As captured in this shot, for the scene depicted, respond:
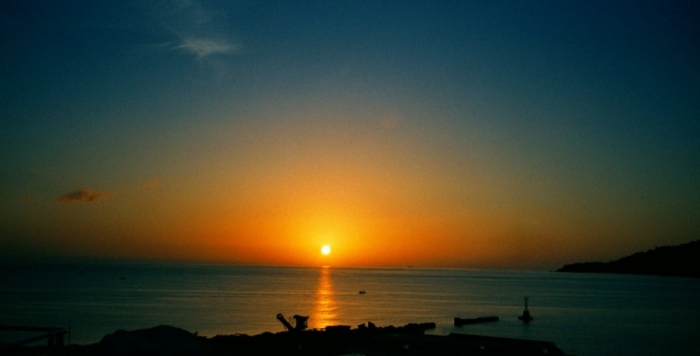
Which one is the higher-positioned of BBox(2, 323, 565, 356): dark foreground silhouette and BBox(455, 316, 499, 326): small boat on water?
BBox(2, 323, 565, 356): dark foreground silhouette

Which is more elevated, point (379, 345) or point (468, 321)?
point (379, 345)

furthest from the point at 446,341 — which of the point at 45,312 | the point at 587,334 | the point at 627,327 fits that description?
the point at 45,312

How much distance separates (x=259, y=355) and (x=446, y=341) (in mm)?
17731

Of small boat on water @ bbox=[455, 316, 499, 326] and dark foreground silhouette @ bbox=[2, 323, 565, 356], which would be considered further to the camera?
small boat on water @ bbox=[455, 316, 499, 326]

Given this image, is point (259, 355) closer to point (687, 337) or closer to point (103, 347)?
point (103, 347)

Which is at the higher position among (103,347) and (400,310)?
(103,347)

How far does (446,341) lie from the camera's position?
11.7 m

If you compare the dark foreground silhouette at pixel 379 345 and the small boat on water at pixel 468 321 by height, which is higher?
the dark foreground silhouette at pixel 379 345

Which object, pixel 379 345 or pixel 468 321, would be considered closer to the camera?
pixel 379 345

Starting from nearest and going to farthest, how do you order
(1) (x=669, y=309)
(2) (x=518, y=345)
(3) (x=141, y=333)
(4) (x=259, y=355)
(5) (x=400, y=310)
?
(2) (x=518, y=345)
(3) (x=141, y=333)
(4) (x=259, y=355)
(5) (x=400, y=310)
(1) (x=669, y=309)

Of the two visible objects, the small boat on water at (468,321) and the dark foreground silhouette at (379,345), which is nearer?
the dark foreground silhouette at (379,345)

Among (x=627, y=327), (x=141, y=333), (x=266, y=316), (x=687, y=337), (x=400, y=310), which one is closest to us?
(x=141, y=333)

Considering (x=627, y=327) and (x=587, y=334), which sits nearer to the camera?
(x=587, y=334)

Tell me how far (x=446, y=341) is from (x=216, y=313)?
64.9m
